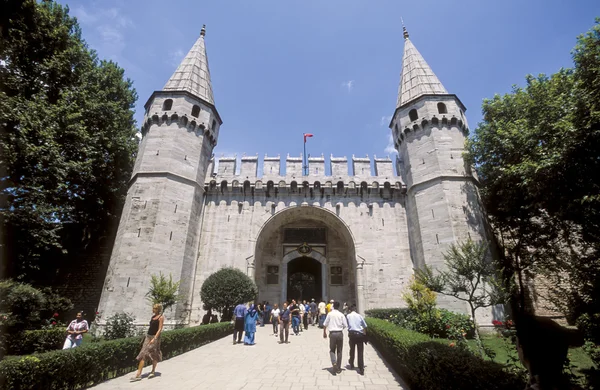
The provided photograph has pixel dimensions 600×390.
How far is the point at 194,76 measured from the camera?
64.8 ft

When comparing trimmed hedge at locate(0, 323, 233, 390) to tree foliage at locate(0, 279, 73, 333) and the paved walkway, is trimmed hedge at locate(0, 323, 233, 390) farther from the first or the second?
tree foliage at locate(0, 279, 73, 333)

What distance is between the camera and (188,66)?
798 inches

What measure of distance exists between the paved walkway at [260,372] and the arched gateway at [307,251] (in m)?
9.30

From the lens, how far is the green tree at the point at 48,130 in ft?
37.3

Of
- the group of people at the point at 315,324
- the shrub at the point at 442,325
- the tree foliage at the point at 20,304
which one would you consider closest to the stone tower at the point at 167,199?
the tree foliage at the point at 20,304

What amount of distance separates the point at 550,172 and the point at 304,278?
18.5 metres

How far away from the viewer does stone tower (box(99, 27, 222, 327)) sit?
13711mm

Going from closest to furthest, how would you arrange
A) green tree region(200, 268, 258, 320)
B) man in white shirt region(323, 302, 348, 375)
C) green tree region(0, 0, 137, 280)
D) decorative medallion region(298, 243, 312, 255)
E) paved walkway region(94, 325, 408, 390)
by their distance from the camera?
paved walkway region(94, 325, 408, 390), man in white shirt region(323, 302, 348, 375), green tree region(0, 0, 137, 280), green tree region(200, 268, 258, 320), decorative medallion region(298, 243, 312, 255)

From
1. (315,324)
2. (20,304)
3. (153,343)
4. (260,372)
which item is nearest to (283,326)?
(260,372)

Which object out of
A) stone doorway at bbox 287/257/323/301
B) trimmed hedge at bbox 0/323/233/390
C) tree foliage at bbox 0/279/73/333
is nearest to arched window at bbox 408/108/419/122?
stone doorway at bbox 287/257/323/301

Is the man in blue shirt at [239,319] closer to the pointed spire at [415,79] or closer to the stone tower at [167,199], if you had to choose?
the stone tower at [167,199]

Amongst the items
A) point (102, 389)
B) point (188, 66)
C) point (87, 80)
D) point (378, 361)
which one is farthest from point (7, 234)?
A: point (378, 361)

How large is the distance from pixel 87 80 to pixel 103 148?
400cm

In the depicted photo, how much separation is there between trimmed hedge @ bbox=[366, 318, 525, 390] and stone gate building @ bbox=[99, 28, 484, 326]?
949cm
